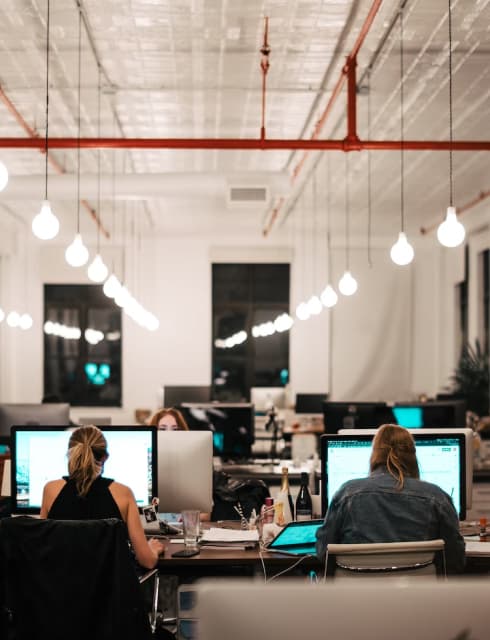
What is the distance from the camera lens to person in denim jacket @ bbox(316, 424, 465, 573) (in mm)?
3131

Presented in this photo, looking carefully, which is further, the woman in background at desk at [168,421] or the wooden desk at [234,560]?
the woman in background at desk at [168,421]

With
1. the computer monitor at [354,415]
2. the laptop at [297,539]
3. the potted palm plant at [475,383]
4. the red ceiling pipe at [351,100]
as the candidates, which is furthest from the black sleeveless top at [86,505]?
the potted palm plant at [475,383]

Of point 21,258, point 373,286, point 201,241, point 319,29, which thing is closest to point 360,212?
point 373,286

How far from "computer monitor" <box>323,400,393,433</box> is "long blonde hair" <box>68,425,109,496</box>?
10.6 feet

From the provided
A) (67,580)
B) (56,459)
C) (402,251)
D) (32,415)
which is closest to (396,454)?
(67,580)

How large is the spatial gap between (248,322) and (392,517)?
39.3 ft

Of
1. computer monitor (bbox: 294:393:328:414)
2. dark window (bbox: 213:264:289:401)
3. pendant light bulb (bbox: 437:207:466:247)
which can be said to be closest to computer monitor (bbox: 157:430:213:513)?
pendant light bulb (bbox: 437:207:466:247)

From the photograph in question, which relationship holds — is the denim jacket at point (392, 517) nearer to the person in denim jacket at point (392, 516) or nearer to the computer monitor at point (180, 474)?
the person in denim jacket at point (392, 516)

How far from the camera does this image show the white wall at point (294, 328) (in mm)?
14648

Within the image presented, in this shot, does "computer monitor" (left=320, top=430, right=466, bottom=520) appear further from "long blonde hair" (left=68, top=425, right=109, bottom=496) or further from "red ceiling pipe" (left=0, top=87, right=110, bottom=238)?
"red ceiling pipe" (left=0, top=87, right=110, bottom=238)

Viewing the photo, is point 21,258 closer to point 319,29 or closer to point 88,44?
point 88,44

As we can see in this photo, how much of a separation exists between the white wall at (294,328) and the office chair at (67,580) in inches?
466

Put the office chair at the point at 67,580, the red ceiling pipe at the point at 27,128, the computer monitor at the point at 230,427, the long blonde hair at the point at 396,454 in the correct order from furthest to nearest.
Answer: the red ceiling pipe at the point at 27,128, the computer monitor at the point at 230,427, the long blonde hair at the point at 396,454, the office chair at the point at 67,580

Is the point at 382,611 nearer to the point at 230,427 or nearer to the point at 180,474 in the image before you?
the point at 180,474
